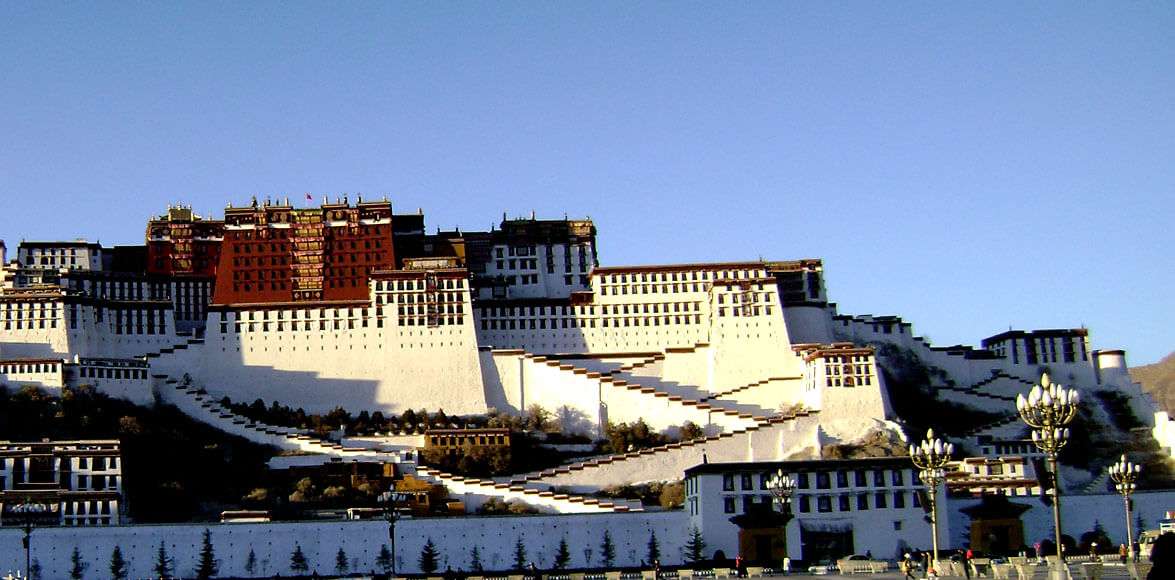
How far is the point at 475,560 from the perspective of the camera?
66750 mm

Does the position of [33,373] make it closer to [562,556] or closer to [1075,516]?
[562,556]

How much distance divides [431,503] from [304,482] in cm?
746

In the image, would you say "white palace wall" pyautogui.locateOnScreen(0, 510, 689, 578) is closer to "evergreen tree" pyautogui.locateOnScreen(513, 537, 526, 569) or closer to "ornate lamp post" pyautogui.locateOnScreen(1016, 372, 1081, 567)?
"evergreen tree" pyautogui.locateOnScreen(513, 537, 526, 569)

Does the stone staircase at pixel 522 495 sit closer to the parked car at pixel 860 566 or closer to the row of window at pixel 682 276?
the parked car at pixel 860 566

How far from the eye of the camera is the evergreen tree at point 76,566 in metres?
64.4

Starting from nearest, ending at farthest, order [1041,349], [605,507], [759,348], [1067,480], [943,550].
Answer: [943,550] < [605,507] < [1067,480] < [759,348] < [1041,349]

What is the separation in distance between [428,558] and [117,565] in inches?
519

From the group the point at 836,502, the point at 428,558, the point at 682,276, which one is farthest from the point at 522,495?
the point at 682,276

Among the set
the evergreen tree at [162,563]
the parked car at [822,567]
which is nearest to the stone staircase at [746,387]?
the parked car at [822,567]

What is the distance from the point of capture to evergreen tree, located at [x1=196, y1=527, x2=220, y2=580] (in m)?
65.3

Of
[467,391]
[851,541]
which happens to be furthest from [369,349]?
[851,541]

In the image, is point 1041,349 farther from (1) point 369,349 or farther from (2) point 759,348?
(1) point 369,349

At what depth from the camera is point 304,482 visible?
259 ft

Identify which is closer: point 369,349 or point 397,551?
point 397,551
